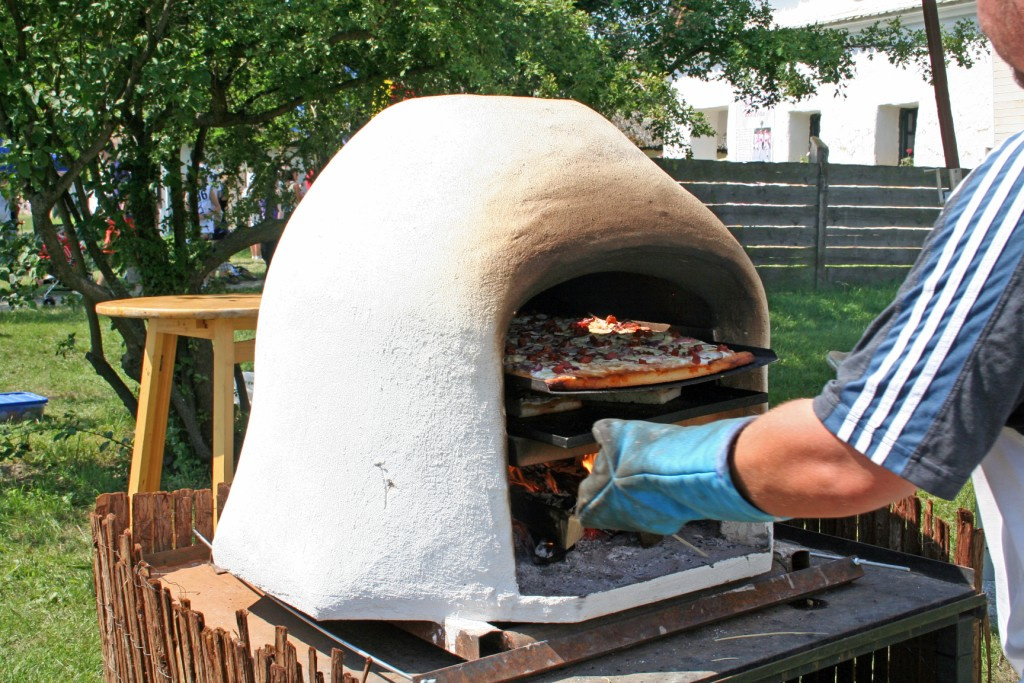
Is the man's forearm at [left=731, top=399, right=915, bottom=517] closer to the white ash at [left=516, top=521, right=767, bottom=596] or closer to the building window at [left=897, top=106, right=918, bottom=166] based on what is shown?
the white ash at [left=516, top=521, right=767, bottom=596]

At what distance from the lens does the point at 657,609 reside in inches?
126

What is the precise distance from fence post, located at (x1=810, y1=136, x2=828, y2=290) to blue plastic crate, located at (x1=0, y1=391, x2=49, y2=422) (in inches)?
328

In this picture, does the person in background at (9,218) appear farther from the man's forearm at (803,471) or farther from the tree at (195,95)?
the man's forearm at (803,471)

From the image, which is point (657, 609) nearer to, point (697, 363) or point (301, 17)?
point (697, 363)

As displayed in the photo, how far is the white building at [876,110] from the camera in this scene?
52.9ft

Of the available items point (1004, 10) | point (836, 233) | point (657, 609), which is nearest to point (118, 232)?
point (657, 609)

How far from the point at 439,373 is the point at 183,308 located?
1.65 m

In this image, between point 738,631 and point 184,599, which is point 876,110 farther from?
point 184,599

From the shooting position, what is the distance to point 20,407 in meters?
6.90

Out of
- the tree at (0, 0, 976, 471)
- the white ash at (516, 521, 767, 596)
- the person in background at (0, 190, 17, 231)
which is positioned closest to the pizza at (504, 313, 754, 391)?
the white ash at (516, 521, 767, 596)

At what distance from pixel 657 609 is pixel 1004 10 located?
7.06 feet

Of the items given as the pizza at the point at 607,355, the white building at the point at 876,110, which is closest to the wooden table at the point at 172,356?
the pizza at the point at 607,355

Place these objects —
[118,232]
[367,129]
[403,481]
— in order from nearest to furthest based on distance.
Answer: [403,481] → [367,129] → [118,232]

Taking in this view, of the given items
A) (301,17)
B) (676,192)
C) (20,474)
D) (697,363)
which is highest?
(301,17)
